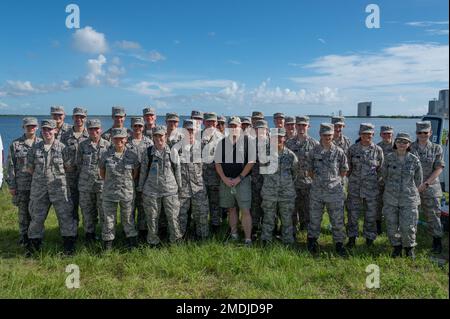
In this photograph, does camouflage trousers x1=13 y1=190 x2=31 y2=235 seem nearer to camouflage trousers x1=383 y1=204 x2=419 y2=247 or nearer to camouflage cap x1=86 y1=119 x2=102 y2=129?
camouflage cap x1=86 y1=119 x2=102 y2=129

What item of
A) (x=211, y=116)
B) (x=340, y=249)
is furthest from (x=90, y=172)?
(x=340, y=249)

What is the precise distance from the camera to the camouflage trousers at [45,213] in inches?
209

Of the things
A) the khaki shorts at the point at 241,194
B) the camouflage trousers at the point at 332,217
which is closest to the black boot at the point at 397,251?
the camouflage trousers at the point at 332,217

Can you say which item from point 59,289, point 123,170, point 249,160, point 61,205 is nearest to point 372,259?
point 249,160

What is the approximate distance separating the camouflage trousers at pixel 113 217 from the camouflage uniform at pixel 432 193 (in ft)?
13.9

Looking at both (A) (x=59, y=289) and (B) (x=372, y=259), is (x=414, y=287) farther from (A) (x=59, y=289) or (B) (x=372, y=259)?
(A) (x=59, y=289)

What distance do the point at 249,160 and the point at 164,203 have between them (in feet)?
4.49

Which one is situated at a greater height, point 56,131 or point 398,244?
point 56,131

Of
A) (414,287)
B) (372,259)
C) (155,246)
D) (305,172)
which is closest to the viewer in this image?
(414,287)

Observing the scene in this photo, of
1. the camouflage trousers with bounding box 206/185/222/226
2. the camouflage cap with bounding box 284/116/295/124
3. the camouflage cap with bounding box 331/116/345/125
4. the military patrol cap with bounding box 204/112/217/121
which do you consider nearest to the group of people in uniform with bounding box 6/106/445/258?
the camouflage trousers with bounding box 206/185/222/226

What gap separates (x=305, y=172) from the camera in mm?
5898

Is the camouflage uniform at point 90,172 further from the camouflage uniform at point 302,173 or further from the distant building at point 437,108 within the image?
the distant building at point 437,108

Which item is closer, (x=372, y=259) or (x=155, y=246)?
(x=372, y=259)
